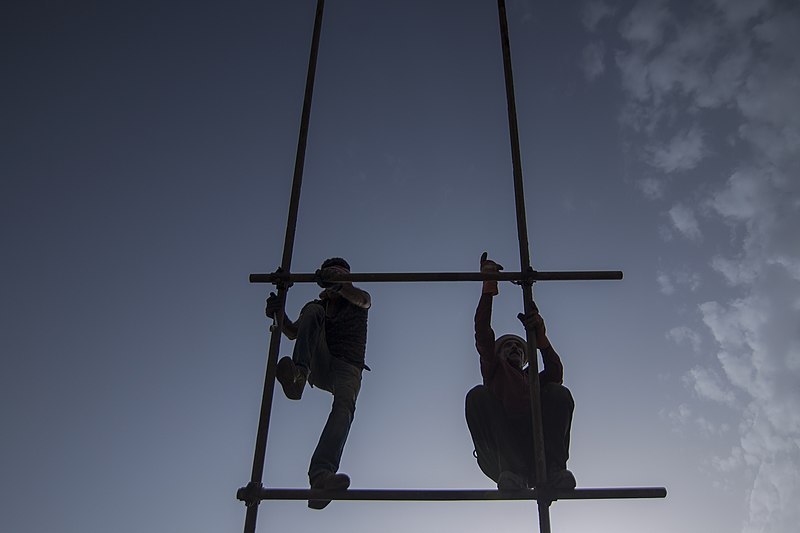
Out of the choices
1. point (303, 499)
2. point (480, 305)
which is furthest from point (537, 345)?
point (303, 499)

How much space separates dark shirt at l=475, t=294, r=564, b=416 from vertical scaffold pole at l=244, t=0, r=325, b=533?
145cm

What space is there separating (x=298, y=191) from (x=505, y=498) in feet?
8.56

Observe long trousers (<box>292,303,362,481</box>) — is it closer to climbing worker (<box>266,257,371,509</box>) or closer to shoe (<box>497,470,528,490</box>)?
climbing worker (<box>266,257,371,509</box>)

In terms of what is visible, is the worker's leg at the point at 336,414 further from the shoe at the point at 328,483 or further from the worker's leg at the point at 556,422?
the worker's leg at the point at 556,422

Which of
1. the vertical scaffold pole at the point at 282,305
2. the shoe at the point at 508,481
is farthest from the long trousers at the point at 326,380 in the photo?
the shoe at the point at 508,481

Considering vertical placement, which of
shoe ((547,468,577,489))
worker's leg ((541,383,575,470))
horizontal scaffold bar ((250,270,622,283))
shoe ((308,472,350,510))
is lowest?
shoe ((308,472,350,510))

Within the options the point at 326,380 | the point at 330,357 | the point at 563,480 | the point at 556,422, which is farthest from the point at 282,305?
the point at 563,480

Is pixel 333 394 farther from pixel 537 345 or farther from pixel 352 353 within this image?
pixel 537 345

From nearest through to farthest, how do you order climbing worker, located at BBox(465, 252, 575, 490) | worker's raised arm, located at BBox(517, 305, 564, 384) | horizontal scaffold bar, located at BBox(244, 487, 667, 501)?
horizontal scaffold bar, located at BBox(244, 487, 667, 501) < climbing worker, located at BBox(465, 252, 575, 490) < worker's raised arm, located at BBox(517, 305, 564, 384)

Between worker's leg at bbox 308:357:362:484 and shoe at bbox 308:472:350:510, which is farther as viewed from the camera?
worker's leg at bbox 308:357:362:484

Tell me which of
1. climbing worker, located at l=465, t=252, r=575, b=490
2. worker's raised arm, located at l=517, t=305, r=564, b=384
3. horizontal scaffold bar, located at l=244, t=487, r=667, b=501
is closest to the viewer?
horizontal scaffold bar, located at l=244, t=487, r=667, b=501

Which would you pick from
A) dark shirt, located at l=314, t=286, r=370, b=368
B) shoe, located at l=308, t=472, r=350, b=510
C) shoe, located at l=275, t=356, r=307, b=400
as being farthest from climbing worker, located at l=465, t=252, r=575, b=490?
shoe, located at l=275, t=356, r=307, b=400

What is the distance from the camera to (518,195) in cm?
523

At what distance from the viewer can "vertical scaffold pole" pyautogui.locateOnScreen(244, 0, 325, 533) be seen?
4.22 m
